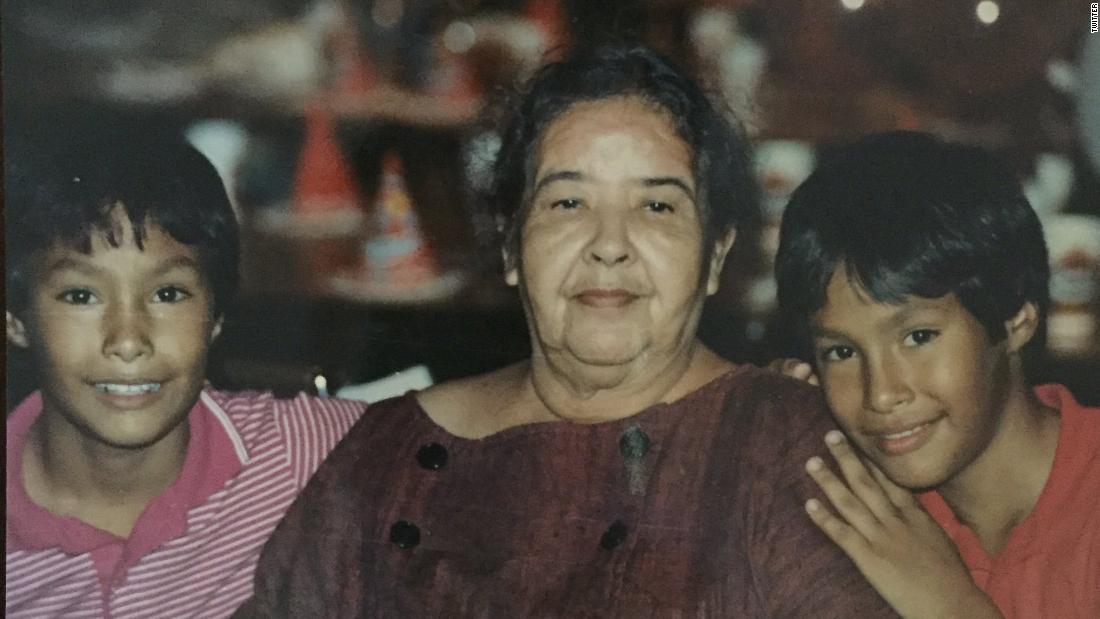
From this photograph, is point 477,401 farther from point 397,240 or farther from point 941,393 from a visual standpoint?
point 941,393

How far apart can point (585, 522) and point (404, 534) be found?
263mm

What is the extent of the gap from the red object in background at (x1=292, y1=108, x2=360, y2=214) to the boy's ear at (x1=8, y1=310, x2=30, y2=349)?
0.46m

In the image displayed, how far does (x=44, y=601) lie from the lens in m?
1.94

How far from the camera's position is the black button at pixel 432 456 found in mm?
1843

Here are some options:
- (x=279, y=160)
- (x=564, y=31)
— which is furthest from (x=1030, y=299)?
Result: (x=279, y=160)

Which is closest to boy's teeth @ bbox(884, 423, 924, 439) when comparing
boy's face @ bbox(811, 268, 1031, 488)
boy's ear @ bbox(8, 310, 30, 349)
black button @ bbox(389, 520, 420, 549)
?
boy's face @ bbox(811, 268, 1031, 488)

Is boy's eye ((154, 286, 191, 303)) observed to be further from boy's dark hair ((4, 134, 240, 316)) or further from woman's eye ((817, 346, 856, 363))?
woman's eye ((817, 346, 856, 363))

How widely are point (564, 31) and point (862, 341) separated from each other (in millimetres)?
595

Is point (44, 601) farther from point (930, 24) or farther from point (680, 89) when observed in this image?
point (930, 24)

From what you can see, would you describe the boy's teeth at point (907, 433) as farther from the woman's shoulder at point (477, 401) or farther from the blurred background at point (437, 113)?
the woman's shoulder at point (477, 401)

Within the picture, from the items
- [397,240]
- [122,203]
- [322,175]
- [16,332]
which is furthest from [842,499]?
[16,332]

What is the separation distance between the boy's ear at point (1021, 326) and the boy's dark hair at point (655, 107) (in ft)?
1.21

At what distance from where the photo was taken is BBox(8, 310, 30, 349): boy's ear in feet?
6.36

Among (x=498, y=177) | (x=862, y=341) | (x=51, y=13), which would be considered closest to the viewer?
(x=862, y=341)
